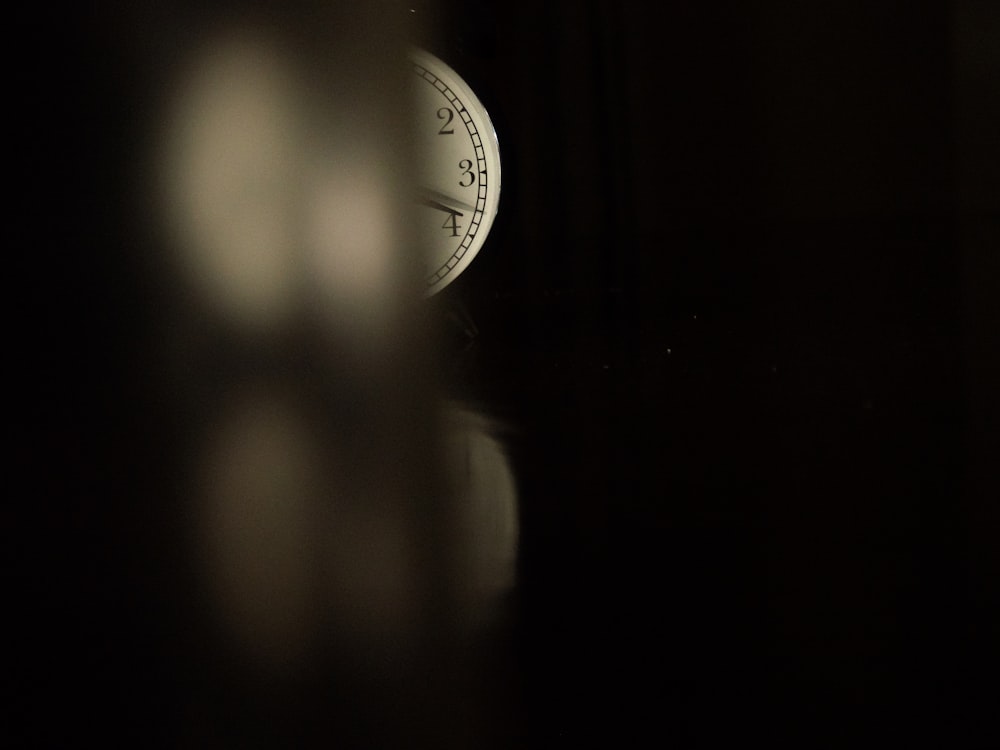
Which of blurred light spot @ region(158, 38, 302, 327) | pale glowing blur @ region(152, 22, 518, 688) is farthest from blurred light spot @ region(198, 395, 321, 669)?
blurred light spot @ region(158, 38, 302, 327)

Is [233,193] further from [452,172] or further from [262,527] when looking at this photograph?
[262,527]

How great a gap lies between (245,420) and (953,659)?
0.34 m

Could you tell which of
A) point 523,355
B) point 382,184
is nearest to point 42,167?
point 382,184

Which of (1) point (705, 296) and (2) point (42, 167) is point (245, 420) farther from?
(1) point (705, 296)

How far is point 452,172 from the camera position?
62 centimetres

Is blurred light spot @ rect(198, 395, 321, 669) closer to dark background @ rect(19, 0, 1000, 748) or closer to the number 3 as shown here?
dark background @ rect(19, 0, 1000, 748)

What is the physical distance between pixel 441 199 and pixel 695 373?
18cm

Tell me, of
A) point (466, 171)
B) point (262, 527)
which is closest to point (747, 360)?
point (466, 171)

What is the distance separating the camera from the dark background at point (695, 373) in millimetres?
247

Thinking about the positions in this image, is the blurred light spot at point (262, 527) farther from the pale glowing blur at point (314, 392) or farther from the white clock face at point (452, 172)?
the white clock face at point (452, 172)

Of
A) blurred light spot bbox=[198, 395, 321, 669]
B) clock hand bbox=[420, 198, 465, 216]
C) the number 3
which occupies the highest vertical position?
the number 3

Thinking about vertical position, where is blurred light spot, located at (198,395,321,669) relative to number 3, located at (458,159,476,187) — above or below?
below

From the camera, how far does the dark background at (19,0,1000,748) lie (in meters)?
0.25

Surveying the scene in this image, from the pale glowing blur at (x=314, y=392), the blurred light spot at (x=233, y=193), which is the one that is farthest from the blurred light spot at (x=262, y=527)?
the blurred light spot at (x=233, y=193)
